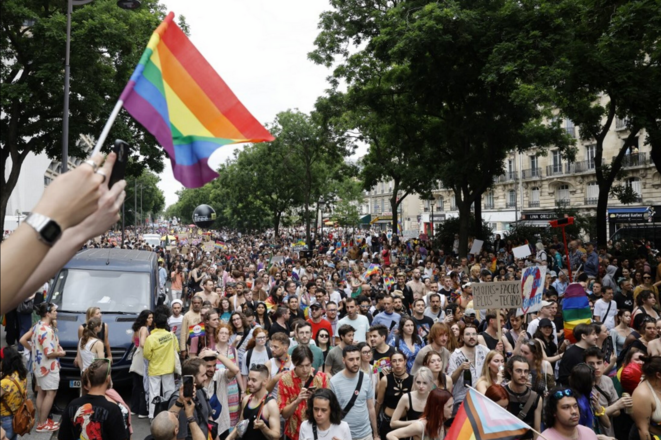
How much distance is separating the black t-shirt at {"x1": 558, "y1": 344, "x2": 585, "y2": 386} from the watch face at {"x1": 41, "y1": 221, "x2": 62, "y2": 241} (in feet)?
21.2

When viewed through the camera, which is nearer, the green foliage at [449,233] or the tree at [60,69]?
the tree at [60,69]

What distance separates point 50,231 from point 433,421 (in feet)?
14.2

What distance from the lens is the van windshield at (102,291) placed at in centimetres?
1052

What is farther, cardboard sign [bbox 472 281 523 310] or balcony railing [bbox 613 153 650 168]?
balcony railing [bbox 613 153 650 168]

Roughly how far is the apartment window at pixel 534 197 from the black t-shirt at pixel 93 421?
59.3 metres

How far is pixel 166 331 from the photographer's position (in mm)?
8305

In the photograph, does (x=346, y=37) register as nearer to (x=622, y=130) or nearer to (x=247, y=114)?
(x=247, y=114)

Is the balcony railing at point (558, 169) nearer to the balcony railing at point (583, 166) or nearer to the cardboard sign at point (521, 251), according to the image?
the balcony railing at point (583, 166)

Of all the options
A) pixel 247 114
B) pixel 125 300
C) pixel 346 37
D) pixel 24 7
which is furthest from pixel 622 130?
pixel 247 114

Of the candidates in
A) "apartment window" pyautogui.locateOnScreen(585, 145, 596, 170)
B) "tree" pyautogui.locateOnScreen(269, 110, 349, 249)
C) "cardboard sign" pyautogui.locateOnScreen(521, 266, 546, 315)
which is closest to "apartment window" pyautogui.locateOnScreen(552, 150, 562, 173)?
"apartment window" pyautogui.locateOnScreen(585, 145, 596, 170)

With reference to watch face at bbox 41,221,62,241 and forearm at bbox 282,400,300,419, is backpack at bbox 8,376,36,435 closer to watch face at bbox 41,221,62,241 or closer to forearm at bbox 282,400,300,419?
forearm at bbox 282,400,300,419

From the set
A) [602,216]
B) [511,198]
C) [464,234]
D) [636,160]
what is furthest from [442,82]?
[511,198]

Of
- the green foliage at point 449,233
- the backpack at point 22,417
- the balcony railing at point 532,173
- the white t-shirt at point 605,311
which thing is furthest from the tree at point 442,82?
the balcony railing at point 532,173

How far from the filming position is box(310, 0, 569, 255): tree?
1927 centimetres
